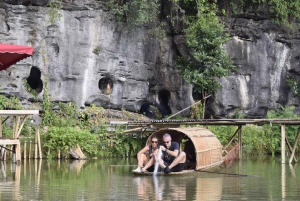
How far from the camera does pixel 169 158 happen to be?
1925cm

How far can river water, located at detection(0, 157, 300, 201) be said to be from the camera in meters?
14.5

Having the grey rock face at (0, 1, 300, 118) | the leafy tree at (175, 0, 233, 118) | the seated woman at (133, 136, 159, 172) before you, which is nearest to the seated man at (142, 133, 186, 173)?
the seated woman at (133, 136, 159, 172)

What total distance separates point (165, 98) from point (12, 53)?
13428 millimetres

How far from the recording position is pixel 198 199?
1405 centimetres

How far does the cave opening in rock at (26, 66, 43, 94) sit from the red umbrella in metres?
7.44

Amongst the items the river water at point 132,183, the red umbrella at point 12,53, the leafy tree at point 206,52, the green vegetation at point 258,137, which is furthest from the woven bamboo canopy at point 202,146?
the leafy tree at point 206,52

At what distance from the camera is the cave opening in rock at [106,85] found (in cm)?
3084

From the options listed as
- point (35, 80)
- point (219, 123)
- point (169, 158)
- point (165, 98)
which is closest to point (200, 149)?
point (169, 158)

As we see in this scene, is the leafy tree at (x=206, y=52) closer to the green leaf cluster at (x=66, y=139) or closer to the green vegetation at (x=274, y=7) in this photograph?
the green vegetation at (x=274, y=7)

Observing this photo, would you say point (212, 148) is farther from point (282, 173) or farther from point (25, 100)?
point (25, 100)

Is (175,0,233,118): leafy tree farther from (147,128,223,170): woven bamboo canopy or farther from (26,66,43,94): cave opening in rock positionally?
(147,128,223,170): woven bamboo canopy

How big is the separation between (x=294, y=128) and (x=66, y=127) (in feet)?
32.7

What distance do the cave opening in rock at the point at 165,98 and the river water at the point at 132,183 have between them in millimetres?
9626

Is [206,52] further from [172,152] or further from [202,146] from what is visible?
[172,152]
